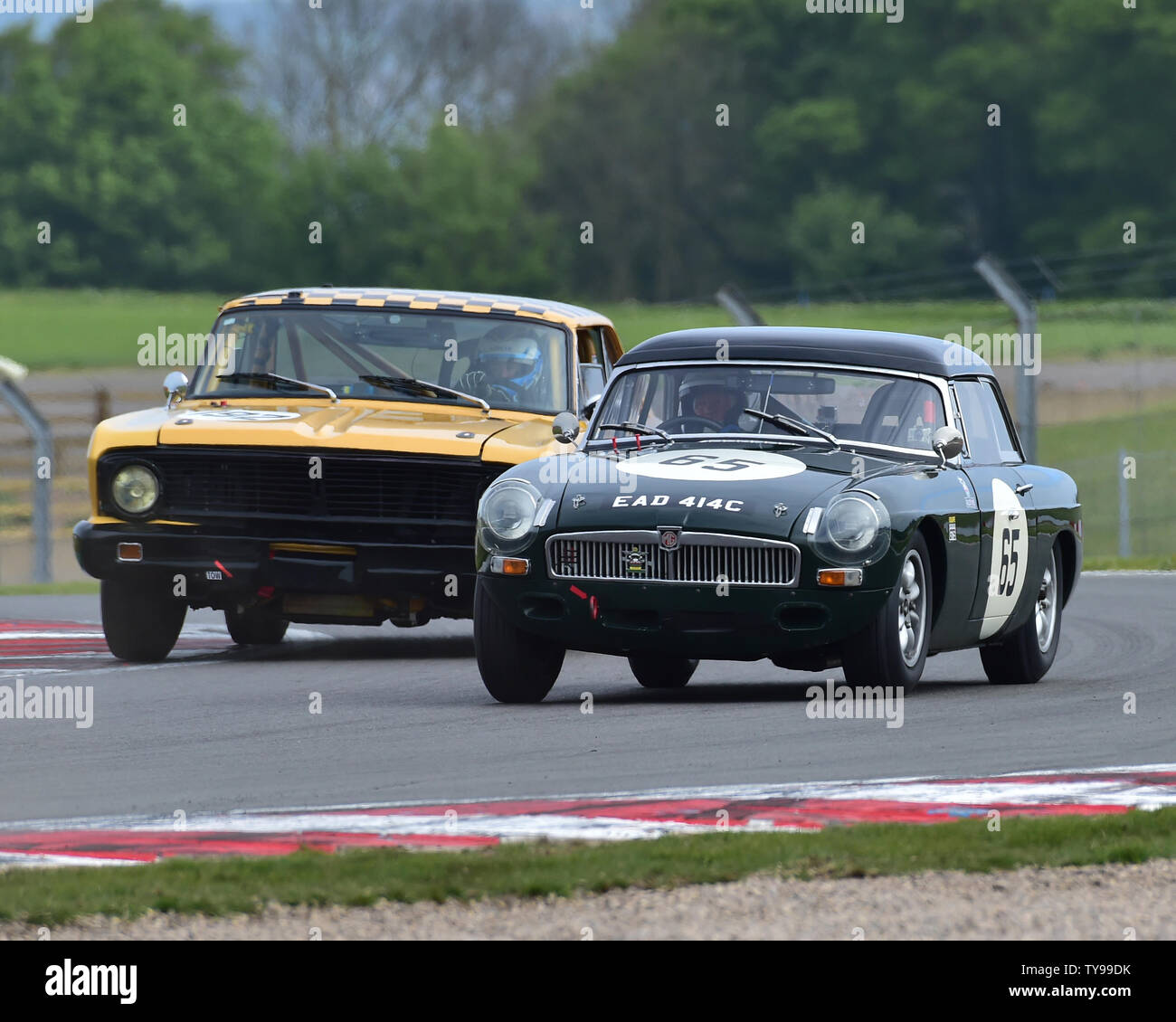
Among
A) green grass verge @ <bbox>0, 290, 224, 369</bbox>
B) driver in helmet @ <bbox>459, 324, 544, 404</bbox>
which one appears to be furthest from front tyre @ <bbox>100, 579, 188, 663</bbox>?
green grass verge @ <bbox>0, 290, 224, 369</bbox>

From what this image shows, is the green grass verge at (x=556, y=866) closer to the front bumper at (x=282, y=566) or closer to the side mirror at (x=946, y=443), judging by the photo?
the side mirror at (x=946, y=443)

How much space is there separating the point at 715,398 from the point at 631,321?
50.7m

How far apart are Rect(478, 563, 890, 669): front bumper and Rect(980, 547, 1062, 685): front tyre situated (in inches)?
79.5

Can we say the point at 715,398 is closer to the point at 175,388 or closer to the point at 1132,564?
the point at 175,388

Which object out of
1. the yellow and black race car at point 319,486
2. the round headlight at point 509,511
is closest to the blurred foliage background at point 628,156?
the yellow and black race car at point 319,486

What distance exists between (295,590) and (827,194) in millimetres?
65170

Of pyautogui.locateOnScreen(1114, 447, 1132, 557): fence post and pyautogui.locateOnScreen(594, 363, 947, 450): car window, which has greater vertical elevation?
pyautogui.locateOnScreen(594, 363, 947, 450): car window

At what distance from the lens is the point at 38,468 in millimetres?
19969

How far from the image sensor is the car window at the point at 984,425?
10719 mm

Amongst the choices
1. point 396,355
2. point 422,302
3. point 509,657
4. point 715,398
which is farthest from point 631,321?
point 509,657

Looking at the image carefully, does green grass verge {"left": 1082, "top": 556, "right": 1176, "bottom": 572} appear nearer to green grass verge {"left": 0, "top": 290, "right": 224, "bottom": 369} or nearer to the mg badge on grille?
the mg badge on grille

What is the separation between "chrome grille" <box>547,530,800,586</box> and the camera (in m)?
9.19

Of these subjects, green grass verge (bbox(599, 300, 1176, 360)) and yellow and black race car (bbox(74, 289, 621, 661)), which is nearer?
yellow and black race car (bbox(74, 289, 621, 661))

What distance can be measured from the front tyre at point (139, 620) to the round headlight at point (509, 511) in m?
2.86
